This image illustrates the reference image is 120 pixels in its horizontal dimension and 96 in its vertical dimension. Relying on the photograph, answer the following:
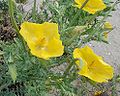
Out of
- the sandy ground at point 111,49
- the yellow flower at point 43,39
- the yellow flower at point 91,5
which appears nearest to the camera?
the yellow flower at point 43,39

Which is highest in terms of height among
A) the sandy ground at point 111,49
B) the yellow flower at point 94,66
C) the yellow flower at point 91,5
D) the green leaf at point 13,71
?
the yellow flower at point 91,5

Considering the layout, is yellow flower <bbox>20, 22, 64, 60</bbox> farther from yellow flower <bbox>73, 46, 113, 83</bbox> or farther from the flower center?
yellow flower <bbox>73, 46, 113, 83</bbox>

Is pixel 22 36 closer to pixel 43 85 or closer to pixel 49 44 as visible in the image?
pixel 49 44

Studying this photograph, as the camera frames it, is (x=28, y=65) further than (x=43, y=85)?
No

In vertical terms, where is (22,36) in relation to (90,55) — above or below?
above

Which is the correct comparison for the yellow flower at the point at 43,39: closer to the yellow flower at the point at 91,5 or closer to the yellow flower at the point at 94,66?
the yellow flower at the point at 94,66

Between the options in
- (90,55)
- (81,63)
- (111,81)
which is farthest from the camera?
(111,81)

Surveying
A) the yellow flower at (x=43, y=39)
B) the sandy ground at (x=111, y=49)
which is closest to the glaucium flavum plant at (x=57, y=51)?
the yellow flower at (x=43, y=39)

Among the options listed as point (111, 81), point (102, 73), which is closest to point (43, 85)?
point (102, 73)
